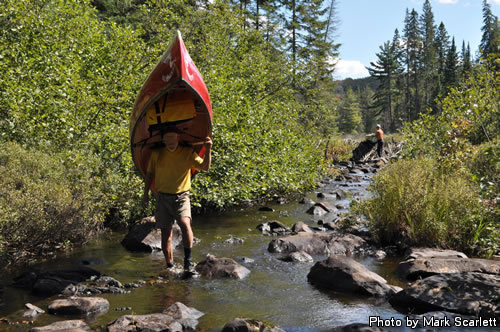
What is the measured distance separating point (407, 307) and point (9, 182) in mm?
5668

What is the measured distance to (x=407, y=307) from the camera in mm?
4871

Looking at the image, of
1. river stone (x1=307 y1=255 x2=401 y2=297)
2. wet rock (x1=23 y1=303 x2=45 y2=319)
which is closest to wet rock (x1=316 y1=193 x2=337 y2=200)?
river stone (x1=307 y1=255 x2=401 y2=297)

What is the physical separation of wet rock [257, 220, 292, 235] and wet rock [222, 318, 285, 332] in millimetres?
5284

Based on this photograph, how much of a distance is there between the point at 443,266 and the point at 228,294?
2.99 meters

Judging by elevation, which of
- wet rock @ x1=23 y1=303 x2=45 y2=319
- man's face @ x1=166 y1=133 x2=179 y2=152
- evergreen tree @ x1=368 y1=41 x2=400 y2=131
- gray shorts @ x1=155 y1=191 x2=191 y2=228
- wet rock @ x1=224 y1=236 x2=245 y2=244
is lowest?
wet rock @ x1=224 y1=236 x2=245 y2=244

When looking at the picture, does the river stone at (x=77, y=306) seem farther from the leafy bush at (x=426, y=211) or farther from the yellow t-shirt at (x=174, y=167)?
the leafy bush at (x=426, y=211)

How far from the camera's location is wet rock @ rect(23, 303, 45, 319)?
4439 millimetres

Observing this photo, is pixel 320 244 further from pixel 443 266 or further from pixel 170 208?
pixel 170 208

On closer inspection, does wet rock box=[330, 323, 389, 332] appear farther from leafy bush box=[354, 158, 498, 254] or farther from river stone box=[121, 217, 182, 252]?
river stone box=[121, 217, 182, 252]

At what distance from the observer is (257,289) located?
5688 mm

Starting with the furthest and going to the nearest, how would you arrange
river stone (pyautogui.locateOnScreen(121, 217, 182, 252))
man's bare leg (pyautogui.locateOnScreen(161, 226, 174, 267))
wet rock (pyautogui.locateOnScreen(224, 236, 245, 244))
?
wet rock (pyautogui.locateOnScreen(224, 236, 245, 244))
river stone (pyautogui.locateOnScreen(121, 217, 182, 252))
man's bare leg (pyautogui.locateOnScreen(161, 226, 174, 267))

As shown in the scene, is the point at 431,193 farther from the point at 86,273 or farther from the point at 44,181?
the point at 44,181

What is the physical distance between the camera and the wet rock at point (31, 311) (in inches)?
175

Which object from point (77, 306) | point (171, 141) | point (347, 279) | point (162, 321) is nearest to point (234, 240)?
point (171, 141)
